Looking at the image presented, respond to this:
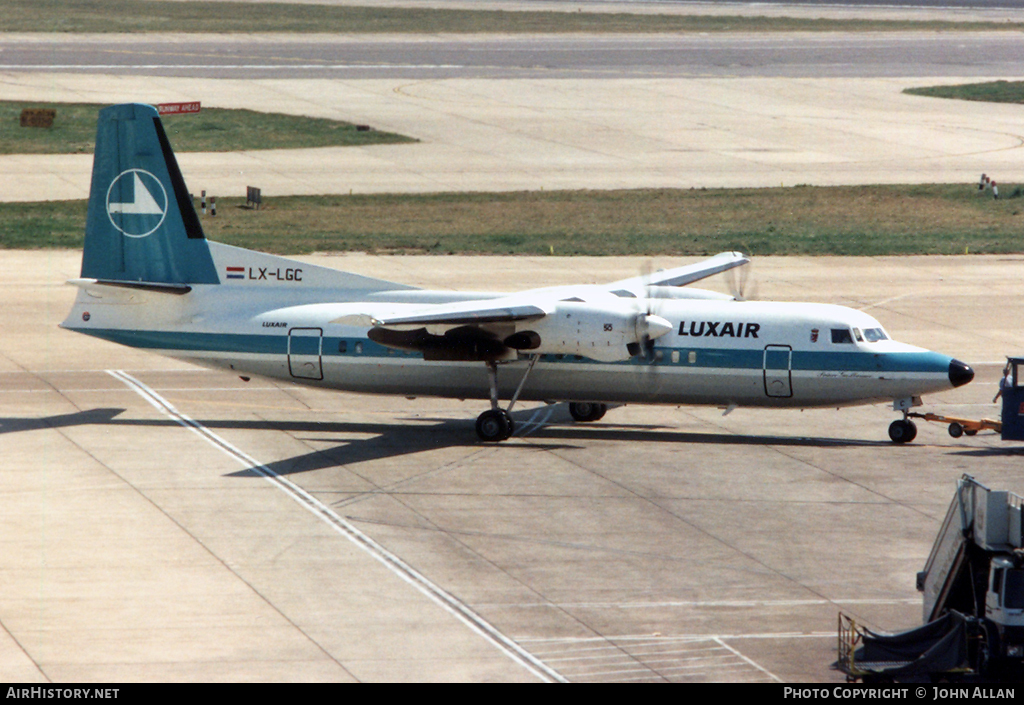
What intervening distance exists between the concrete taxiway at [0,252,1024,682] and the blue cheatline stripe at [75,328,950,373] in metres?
1.80

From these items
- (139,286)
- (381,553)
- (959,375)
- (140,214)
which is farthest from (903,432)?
(140,214)

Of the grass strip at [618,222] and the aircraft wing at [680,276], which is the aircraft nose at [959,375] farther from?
the grass strip at [618,222]

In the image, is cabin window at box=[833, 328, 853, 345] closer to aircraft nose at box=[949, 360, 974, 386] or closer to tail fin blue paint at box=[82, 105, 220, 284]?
aircraft nose at box=[949, 360, 974, 386]

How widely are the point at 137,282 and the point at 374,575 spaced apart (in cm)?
1454

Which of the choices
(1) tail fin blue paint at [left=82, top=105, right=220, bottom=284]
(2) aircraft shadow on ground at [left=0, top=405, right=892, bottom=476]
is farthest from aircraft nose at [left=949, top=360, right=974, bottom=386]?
(1) tail fin blue paint at [left=82, top=105, right=220, bottom=284]

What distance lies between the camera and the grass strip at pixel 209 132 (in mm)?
72500

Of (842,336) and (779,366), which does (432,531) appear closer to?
(779,366)

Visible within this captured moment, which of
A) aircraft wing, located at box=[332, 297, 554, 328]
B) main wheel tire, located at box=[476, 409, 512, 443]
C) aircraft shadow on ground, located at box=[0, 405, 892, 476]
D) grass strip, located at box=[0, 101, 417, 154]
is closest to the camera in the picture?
aircraft wing, located at box=[332, 297, 554, 328]

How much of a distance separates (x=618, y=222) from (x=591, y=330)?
101 ft

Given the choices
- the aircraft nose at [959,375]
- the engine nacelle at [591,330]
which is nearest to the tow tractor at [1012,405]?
the aircraft nose at [959,375]

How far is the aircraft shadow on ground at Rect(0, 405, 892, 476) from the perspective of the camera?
103 feet

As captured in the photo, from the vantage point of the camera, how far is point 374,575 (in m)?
22.6

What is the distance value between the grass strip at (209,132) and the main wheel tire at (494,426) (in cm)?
4442
